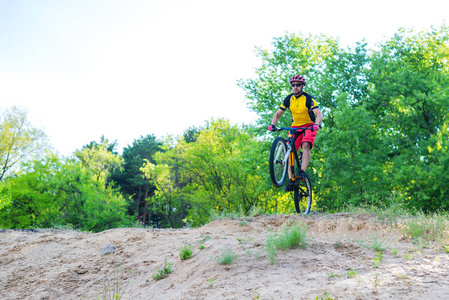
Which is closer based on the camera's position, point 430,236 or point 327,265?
point 327,265

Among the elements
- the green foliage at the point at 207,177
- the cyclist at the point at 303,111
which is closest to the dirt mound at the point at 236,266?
the cyclist at the point at 303,111

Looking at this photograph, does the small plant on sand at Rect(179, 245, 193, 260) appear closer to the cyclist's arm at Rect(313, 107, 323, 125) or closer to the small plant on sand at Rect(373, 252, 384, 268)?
the small plant on sand at Rect(373, 252, 384, 268)

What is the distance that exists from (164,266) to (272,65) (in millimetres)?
21284

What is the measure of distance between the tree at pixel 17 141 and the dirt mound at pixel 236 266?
82.1 ft

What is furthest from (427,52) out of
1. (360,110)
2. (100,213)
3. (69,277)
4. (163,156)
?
(100,213)

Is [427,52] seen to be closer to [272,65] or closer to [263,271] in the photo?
[272,65]

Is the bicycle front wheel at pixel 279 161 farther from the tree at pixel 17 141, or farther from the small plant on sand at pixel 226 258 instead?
the tree at pixel 17 141

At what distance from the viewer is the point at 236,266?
504 centimetres

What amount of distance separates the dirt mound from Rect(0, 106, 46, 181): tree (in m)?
25.0

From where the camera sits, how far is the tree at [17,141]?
3102 centimetres

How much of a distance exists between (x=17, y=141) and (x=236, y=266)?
32.3 metres

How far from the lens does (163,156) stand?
36031mm

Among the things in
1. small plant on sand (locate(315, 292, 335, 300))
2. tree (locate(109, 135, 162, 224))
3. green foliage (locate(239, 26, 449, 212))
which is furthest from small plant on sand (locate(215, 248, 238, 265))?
tree (locate(109, 135, 162, 224))

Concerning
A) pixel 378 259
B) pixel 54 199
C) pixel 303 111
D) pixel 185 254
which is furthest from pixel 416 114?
pixel 54 199
